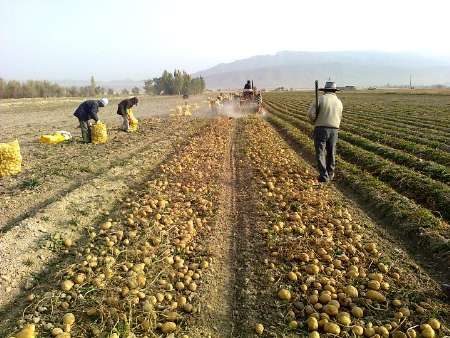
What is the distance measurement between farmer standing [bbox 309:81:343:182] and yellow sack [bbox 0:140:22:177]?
7.70m

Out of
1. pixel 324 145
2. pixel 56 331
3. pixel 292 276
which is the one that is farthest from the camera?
pixel 324 145

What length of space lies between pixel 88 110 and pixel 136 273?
10.3 m

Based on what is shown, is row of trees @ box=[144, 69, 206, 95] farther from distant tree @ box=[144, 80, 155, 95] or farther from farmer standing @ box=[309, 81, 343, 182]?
farmer standing @ box=[309, 81, 343, 182]

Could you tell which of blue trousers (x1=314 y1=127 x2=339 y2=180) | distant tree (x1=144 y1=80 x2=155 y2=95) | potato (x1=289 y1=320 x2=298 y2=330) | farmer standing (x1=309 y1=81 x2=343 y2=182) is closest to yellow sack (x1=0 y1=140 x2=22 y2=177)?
farmer standing (x1=309 y1=81 x2=343 y2=182)

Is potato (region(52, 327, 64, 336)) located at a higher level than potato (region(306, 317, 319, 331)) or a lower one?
higher

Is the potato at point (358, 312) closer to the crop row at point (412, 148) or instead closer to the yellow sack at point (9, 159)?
the crop row at point (412, 148)

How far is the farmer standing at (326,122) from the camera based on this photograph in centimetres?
868

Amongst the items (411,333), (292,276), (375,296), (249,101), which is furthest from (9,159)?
(249,101)

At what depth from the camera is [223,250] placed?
18.6 ft

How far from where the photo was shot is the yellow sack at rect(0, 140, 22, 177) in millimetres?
9461

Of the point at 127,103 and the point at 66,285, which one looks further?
the point at 127,103

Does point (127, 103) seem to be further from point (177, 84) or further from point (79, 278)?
point (177, 84)

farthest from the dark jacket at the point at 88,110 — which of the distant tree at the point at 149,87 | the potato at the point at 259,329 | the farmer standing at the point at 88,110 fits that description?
the distant tree at the point at 149,87

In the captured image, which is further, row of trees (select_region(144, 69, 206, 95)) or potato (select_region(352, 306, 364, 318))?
row of trees (select_region(144, 69, 206, 95))
